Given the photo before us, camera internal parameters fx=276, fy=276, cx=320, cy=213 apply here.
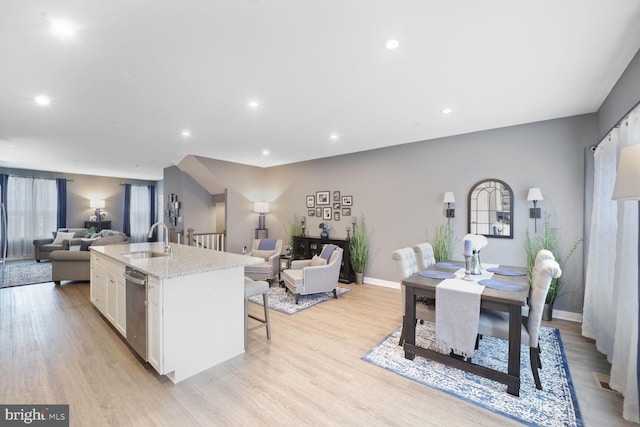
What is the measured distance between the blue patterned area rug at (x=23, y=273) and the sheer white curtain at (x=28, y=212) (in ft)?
2.31

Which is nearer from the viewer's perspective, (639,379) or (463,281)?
(639,379)

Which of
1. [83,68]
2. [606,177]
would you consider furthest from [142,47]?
[606,177]

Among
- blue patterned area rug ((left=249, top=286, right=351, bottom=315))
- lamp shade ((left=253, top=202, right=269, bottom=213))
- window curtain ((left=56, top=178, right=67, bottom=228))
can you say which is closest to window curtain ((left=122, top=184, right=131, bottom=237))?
window curtain ((left=56, top=178, right=67, bottom=228))

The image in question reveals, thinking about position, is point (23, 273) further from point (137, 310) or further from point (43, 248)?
point (137, 310)

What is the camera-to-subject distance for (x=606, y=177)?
287 cm

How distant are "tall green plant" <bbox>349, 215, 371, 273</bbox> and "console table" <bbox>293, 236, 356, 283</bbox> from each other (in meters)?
0.11

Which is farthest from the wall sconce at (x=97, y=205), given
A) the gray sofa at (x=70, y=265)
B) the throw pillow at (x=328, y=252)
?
the throw pillow at (x=328, y=252)

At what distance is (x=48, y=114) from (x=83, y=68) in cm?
181

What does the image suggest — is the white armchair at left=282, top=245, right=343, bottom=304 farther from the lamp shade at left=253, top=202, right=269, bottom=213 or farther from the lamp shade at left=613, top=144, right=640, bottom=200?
the lamp shade at left=613, top=144, right=640, bottom=200

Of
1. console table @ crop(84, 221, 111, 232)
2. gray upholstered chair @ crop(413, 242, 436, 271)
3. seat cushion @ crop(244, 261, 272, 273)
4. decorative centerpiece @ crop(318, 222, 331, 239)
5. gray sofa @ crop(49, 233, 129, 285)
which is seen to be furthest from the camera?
console table @ crop(84, 221, 111, 232)

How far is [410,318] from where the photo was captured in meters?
2.67

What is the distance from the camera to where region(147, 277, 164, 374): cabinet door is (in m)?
2.24

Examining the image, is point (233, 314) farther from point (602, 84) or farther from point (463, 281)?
point (602, 84)

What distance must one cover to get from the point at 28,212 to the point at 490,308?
11688mm
